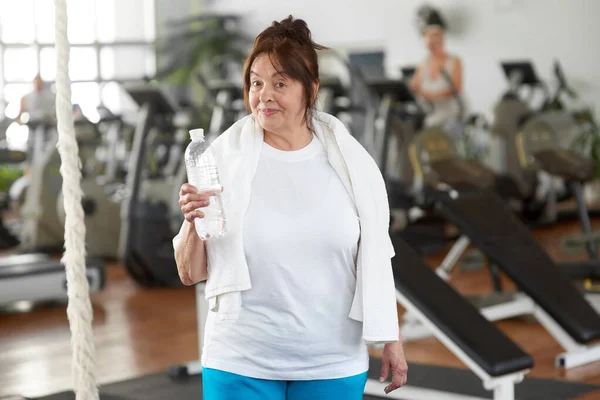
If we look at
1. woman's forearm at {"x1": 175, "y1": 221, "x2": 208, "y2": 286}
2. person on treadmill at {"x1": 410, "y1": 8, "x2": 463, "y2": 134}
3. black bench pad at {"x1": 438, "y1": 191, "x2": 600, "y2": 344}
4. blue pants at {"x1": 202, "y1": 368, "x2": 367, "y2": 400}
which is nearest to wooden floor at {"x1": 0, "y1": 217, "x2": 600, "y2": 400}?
black bench pad at {"x1": 438, "y1": 191, "x2": 600, "y2": 344}

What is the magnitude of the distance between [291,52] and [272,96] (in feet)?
0.27

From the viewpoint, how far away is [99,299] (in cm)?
528

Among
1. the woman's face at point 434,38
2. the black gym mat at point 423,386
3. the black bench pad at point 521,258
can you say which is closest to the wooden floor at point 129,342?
the black gym mat at point 423,386

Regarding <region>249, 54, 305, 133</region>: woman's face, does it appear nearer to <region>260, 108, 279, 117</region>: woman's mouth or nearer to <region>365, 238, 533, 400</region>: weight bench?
<region>260, 108, 279, 117</region>: woman's mouth

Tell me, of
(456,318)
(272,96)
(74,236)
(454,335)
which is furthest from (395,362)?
(456,318)

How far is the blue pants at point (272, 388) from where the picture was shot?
1617mm

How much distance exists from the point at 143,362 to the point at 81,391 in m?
2.55

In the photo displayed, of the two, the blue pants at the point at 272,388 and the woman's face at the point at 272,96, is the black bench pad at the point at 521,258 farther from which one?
the woman's face at the point at 272,96

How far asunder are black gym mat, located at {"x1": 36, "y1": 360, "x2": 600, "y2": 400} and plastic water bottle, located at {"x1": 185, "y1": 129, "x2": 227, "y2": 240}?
5.77 feet

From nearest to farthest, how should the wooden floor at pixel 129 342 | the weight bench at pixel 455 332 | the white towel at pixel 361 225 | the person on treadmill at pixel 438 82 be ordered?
the white towel at pixel 361 225, the weight bench at pixel 455 332, the wooden floor at pixel 129 342, the person on treadmill at pixel 438 82

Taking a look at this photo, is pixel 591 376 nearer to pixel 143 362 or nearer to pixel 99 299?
pixel 143 362

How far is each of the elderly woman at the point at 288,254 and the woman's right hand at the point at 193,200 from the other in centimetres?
9

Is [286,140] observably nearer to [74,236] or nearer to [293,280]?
[293,280]

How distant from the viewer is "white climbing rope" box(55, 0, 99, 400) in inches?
54.0
